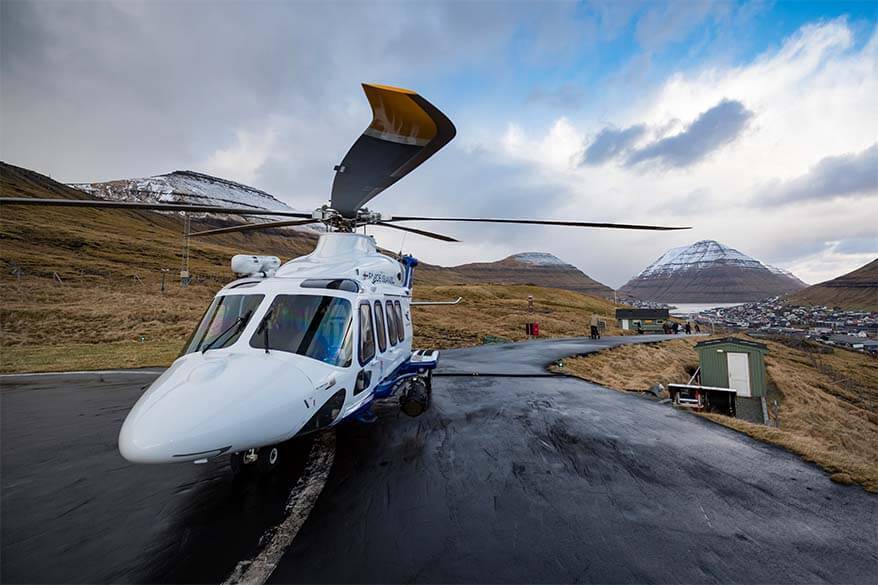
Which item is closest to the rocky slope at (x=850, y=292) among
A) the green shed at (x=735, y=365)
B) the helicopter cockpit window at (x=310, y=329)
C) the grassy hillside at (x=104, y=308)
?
the grassy hillside at (x=104, y=308)

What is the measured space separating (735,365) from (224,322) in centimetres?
2611

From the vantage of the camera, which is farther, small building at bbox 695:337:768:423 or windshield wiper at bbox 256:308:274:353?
small building at bbox 695:337:768:423

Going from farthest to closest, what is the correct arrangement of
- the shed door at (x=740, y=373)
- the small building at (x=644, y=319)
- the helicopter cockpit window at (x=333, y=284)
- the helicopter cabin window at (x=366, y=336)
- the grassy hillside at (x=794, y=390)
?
the small building at (x=644, y=319) → the shed door at (x=740, y=373) → the grassy hillside at (x=794, y=390) → the helicopter cabin window at (x=366, y=336) → the helicopter cockpit window at (x=333, y=284)

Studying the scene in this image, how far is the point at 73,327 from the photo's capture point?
75.2 ft

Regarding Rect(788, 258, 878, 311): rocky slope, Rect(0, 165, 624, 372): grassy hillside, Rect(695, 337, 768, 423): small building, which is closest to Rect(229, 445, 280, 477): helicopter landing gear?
Rect(0, 165, 624, 372): grassy hillside

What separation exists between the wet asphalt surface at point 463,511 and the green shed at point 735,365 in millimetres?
18053

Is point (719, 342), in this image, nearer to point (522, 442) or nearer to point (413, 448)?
point (522, 442)

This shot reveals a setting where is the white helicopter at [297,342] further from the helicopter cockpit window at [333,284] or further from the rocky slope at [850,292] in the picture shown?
the rocky slope at [850,292]

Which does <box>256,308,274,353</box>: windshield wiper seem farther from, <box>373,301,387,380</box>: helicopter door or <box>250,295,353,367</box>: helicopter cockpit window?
<box>373,301,387,380</box>: helicopter door

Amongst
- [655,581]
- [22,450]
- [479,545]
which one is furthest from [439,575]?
[22,450]

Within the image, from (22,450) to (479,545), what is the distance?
26.5ft

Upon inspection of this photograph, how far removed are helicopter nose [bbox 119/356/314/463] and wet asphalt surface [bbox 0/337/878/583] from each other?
1.04m

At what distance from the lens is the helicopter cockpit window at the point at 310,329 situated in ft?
16.0

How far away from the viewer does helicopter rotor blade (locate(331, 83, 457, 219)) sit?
13.8 ft
